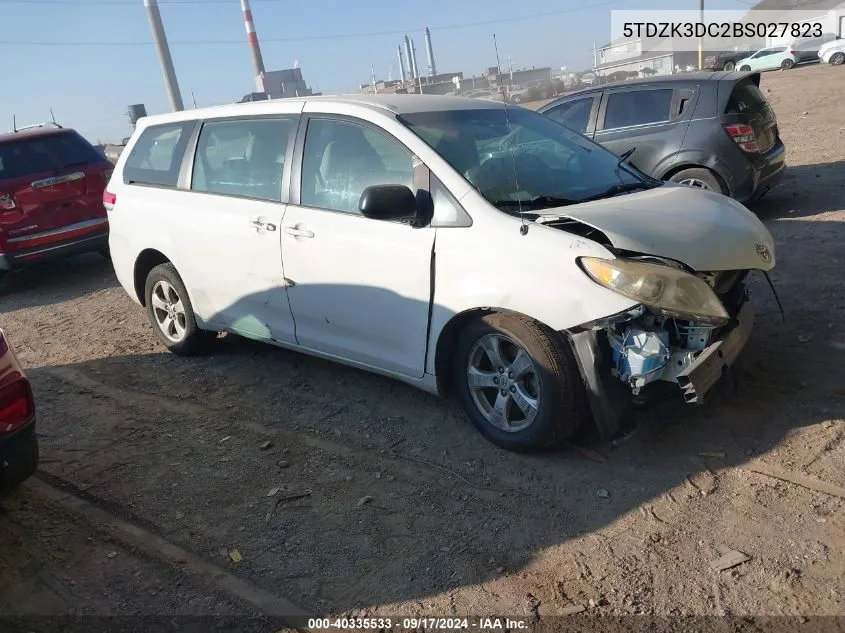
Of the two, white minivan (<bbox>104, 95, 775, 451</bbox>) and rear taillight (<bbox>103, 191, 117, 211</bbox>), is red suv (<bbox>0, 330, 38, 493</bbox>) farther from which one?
rear taillight (<bbox>103, 191, 117, 211</bbox>)

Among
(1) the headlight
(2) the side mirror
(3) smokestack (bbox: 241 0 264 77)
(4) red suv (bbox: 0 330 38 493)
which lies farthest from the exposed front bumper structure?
(3) smokestack (bbox: 241 0 264 77)

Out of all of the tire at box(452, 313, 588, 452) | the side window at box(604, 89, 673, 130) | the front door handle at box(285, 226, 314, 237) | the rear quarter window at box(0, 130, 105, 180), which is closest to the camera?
the tire at box(452, 313, 588, 452)

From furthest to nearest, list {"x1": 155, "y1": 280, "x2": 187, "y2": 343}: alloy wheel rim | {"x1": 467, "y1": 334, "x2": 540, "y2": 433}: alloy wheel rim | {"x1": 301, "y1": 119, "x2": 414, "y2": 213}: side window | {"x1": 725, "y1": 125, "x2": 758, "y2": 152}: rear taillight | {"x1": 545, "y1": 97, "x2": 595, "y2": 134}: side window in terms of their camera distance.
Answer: {"x1": 545, "y1": 97, "x2": 595, "y2": 134}: side window, {"x1": 725, "y1": 125, "x2": 758, "y2": 152}: rear taillight, {"x1": 155, "y1": 280, "x2": 187, "y2": 343}: alloy wheel rim, {"x1": 301, "y1": 119, "x2": 414, "y2": 213}: side window, {"x1": 467, "y1": 334, "x2": 540, "y2": 433}: alloy wheel rim

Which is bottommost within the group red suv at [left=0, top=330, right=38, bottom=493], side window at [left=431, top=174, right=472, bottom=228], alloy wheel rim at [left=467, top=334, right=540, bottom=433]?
alloy wheel rim at [left=467, top=334, right=540, bottom=433]

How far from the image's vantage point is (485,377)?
369 centimetres

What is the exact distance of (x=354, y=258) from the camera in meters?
4.00

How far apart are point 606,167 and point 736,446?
1.89 metres

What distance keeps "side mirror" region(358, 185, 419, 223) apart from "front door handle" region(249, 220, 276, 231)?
38.3 inches

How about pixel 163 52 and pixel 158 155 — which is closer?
pixel 158 155

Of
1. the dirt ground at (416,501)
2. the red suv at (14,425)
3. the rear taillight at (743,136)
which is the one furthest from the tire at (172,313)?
the rear taillight at (743,136)

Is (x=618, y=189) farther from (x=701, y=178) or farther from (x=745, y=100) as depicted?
(x=745, y=100)

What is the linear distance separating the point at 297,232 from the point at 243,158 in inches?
34.6

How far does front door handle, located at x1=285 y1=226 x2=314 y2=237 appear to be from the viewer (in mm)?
4199

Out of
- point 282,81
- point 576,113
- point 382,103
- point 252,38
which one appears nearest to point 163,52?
A: point 282,81
